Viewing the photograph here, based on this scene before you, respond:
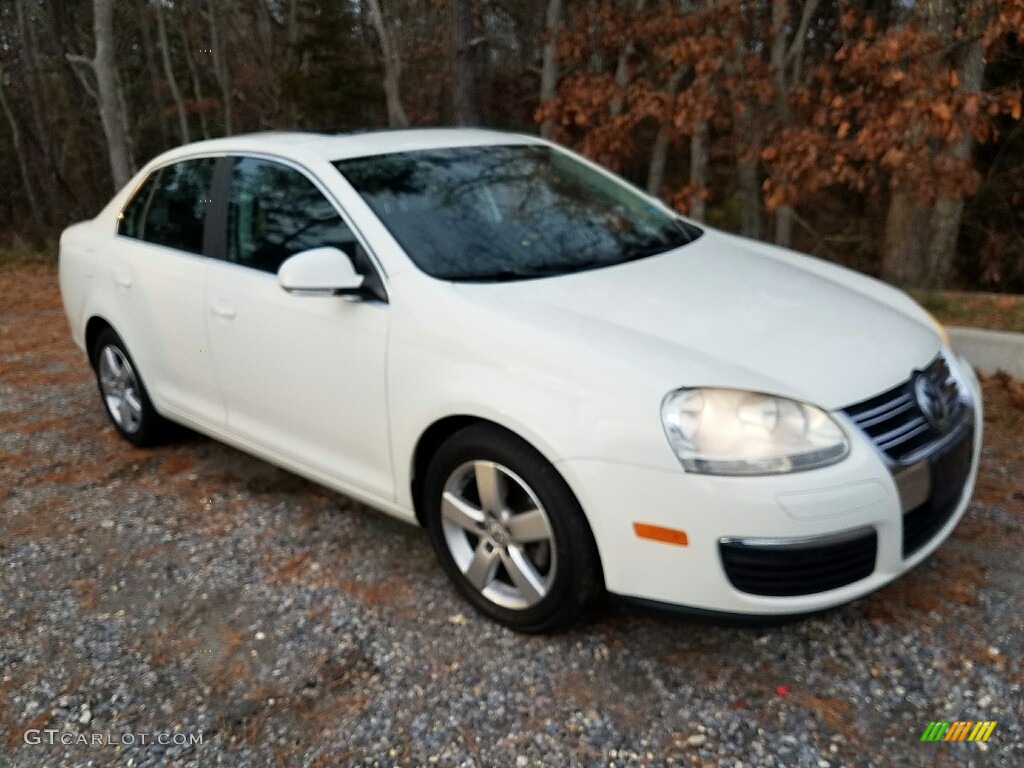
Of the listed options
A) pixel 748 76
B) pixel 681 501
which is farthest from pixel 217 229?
pixel 748 76

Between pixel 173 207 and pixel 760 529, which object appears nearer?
pixel 760 529

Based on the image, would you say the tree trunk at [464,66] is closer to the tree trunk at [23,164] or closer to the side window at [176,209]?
the side window at [176,209]

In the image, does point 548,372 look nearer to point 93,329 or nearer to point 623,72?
point 93,329

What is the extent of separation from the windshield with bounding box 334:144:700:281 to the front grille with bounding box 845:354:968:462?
→ 46.6 inches

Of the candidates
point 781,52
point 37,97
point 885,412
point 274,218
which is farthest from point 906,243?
point 37,97

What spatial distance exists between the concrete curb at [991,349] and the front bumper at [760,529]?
277 cm

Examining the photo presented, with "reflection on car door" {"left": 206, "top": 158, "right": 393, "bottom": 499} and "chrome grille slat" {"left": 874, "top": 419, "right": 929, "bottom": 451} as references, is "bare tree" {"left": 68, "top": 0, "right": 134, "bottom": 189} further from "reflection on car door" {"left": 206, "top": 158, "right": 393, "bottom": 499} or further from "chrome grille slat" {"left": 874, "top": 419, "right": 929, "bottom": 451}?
"chrome grille slat" {"left": 874, "top": 419, "right": 929, "bottom": 451}

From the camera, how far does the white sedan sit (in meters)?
2.55

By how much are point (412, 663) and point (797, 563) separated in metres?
1.27

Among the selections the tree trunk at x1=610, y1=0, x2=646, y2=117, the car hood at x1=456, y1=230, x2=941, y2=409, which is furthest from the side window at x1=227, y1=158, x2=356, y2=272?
the tree trunk at x1=610, y1=0, x2=646, y2=117

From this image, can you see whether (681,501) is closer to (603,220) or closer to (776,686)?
(776,686)

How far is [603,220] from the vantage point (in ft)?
12.6

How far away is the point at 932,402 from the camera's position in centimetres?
285
